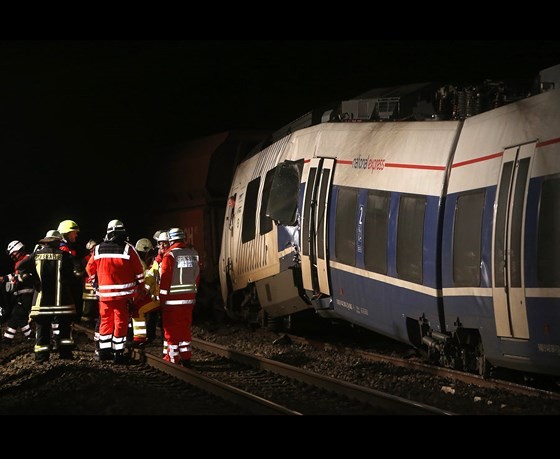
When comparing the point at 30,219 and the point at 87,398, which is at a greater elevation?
the point at 30,219

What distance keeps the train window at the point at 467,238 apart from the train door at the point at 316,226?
9.99ft

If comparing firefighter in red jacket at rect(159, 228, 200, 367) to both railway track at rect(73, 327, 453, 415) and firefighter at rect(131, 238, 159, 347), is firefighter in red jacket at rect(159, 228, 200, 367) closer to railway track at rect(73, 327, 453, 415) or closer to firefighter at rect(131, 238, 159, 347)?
railway track at rect(73, 327, 453, 415)

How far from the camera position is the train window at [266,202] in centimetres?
1479

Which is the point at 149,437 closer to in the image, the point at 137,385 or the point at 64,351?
the point at 137,385

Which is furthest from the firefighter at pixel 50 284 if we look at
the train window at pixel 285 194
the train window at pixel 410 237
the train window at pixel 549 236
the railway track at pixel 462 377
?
the train window at pixel 549 236

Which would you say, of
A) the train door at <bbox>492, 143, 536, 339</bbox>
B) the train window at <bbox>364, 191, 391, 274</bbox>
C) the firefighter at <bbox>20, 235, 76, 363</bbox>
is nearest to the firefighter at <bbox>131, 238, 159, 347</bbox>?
the firefighter at <bbox>20, 235, 76, 363</bbox>

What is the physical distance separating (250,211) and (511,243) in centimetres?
796

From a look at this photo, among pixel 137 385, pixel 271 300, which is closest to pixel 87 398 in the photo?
pixel 137 385

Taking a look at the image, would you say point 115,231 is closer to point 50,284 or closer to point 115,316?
point 115,316

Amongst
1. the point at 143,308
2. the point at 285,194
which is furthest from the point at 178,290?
the point at 285,194

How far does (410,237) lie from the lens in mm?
10633

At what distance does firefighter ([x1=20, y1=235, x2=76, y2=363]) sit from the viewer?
515 inches

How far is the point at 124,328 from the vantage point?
12.6 meters

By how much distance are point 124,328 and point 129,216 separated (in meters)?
15.9
